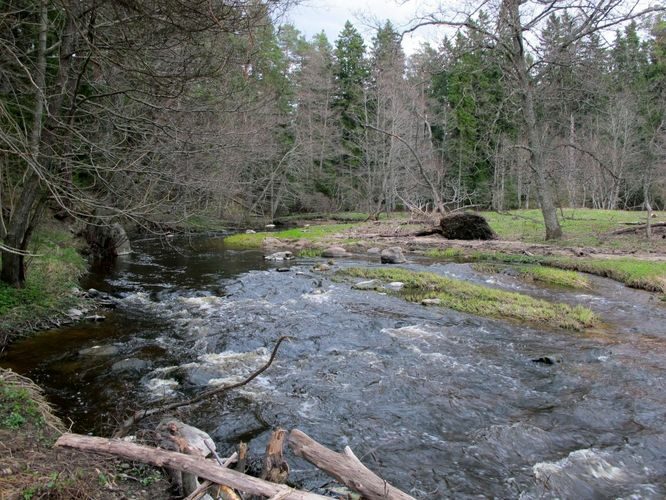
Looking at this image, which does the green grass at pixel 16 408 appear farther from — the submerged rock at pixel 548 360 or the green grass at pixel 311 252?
the green grass at pixel 311 252

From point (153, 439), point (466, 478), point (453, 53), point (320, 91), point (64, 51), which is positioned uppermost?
point (320, 91)

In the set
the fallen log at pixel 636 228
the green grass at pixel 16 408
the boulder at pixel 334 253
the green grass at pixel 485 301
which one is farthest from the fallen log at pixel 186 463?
the fallen log at pixel 636 228

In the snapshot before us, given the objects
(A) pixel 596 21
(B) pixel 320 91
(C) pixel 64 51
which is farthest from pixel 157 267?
(B) pixel 320 91

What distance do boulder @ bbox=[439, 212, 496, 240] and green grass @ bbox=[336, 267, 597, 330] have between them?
804 centimetres

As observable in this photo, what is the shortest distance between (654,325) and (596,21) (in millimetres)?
12502

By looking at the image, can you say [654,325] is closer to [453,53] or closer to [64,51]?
[64,51]

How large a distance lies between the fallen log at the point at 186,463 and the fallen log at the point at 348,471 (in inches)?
10.7

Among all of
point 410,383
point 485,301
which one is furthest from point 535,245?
point 410,383

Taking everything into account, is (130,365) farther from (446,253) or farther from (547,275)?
(446,253)

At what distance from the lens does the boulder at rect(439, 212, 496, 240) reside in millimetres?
20422

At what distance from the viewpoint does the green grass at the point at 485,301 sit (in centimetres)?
912

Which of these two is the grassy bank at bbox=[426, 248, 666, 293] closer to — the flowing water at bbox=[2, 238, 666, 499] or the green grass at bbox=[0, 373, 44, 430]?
the flowing water at bbox=[2, 238, 666, 499]

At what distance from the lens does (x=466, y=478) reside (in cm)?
427

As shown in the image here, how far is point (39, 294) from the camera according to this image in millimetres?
8992
